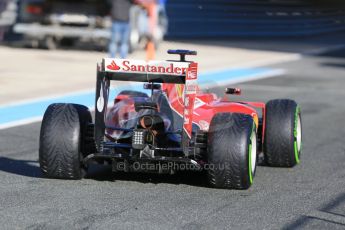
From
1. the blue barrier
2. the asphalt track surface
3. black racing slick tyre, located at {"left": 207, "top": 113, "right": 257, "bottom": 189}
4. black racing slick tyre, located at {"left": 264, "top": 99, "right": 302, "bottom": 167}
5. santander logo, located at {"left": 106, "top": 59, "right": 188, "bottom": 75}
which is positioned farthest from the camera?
the blue barrier

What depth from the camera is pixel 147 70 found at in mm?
7227

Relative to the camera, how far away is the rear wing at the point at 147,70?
716 cm

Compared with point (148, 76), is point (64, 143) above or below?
below

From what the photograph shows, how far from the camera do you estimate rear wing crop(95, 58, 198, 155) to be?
280 inches

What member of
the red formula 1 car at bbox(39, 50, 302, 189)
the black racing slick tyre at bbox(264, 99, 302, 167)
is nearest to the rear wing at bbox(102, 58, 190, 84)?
the red formula 1 car at bbox(39, 50, 302, 189)

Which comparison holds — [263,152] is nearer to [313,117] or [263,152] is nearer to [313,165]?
[313,165]

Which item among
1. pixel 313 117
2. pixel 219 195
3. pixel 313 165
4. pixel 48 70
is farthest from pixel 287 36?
pixel 219 195

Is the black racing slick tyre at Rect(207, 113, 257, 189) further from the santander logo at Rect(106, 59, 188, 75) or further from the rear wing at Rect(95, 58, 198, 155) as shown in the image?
the santander logo at Rect(106, 59, 188, 75)

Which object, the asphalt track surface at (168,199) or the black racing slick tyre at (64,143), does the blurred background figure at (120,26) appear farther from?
the black racing slick tyre at (64,143)

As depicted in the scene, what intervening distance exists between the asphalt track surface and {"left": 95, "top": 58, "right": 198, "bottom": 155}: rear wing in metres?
0.46

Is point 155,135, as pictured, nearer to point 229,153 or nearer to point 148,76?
point 148,76

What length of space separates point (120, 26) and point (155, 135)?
1030 centimetres

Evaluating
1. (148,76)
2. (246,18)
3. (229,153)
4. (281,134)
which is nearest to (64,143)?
(148,76)

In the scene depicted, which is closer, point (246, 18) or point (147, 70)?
point (147, 70)
